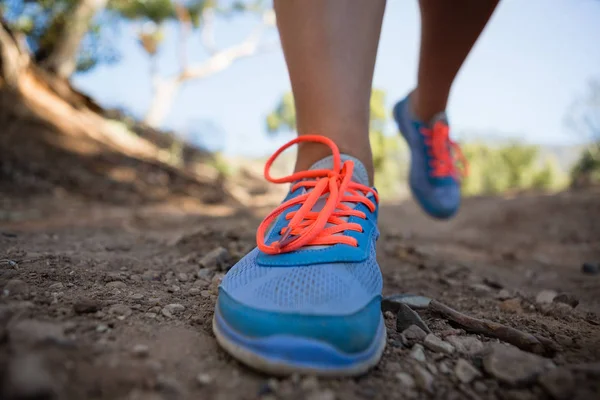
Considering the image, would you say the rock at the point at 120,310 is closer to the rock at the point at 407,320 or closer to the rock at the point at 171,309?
the rock at the point at 171,309

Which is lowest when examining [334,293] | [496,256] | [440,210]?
[496,256]

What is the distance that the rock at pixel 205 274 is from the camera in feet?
4.15

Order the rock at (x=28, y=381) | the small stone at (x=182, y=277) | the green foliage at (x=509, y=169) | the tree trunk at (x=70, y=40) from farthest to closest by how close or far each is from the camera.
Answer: the green foliage at (x=509, y=169), the tree trunk at (x=70, y=40), the small stone at (x=182, y=277), the rock at (x=28, y=381)

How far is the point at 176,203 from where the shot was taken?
446 cm

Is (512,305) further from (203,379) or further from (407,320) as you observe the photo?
(203,379)

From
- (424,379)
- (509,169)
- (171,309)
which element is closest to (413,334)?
(424,379)

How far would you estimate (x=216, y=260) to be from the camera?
140 centimetres

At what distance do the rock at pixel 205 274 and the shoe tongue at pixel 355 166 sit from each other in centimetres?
50

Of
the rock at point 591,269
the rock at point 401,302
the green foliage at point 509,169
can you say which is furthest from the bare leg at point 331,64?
the green foliage at point 509,169

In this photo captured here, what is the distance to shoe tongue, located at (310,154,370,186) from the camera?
1.13 meters

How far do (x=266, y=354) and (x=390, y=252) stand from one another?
149 cm

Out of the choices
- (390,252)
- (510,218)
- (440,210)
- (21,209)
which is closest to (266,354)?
(390,252)

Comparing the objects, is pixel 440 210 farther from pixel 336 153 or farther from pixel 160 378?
pixel 160 378

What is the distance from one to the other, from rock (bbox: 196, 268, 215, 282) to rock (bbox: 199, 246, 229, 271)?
0.04 m
